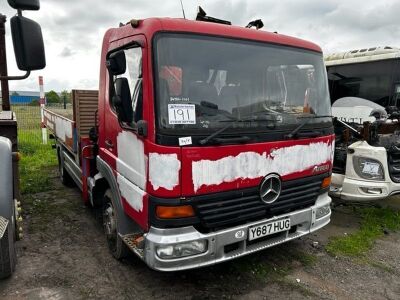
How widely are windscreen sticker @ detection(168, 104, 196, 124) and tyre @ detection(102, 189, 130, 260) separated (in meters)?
1.34

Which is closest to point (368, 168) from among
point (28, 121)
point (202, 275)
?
point (202, 275)

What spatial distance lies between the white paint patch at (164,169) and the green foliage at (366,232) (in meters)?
2.45

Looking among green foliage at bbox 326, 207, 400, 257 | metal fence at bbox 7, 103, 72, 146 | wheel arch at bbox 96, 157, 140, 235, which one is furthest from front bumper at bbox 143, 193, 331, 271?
metal fence at bbox 7, 103, 72, 146

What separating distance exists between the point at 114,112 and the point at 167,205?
4.00ft

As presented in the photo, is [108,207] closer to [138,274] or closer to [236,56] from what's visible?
[138,274]

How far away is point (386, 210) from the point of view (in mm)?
5387

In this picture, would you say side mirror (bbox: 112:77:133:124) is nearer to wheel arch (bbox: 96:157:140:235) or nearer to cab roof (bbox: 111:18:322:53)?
cab roof (bbox: 111:18:322:53)

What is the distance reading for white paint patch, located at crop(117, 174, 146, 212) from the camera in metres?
2.87

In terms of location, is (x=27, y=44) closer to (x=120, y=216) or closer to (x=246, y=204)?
(x=120, y=216)

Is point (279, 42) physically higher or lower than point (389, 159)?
higher

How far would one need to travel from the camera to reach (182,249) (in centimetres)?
271

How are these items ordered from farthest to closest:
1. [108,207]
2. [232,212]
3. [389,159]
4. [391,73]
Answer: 1. [391,73]
2. [389,159]
3. [108,207]
4. [232,212]

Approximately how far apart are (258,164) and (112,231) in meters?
1.80

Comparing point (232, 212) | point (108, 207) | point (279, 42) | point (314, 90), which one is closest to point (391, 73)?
point (314, 90)
